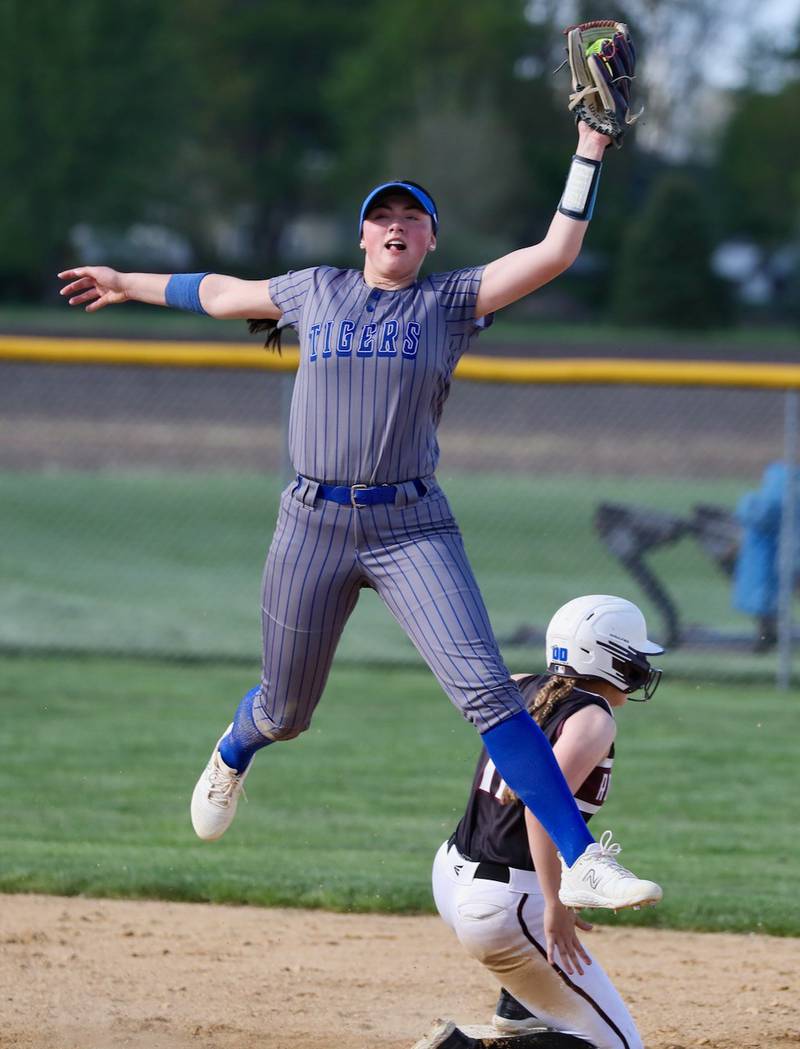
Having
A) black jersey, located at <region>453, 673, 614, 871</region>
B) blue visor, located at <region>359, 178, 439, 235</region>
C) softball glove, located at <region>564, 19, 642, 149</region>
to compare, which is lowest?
black jersey, located at <region>453, 673, 614, 871</region>

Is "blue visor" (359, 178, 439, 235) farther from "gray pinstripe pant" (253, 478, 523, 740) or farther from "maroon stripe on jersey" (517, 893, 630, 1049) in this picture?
"maroon stripe on jersey" (517, 893, 630, 1049)

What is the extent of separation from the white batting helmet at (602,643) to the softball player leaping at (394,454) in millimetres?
173

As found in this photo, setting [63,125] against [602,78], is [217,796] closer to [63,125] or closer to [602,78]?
[602,78]

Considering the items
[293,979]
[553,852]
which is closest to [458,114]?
[293,979]

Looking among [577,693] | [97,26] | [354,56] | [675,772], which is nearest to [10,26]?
[97,26]

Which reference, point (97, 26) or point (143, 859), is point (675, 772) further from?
point (97, 26)

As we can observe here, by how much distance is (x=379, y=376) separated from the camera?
4.22 metres

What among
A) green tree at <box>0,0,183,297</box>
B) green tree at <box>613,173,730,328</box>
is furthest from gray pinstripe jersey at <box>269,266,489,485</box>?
green tree at <box>0,0,183,297</box>

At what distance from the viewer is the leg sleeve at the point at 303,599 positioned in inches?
170

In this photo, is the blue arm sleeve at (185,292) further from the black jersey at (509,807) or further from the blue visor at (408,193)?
the black jersey at (509,807)

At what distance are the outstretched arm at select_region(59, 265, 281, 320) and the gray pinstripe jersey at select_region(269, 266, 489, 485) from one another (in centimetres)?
24

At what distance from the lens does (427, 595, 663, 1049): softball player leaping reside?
410cm

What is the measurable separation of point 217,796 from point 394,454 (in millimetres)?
1317

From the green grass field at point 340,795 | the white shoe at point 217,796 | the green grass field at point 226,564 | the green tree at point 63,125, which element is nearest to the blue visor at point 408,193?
the white shoe at point 217,796
